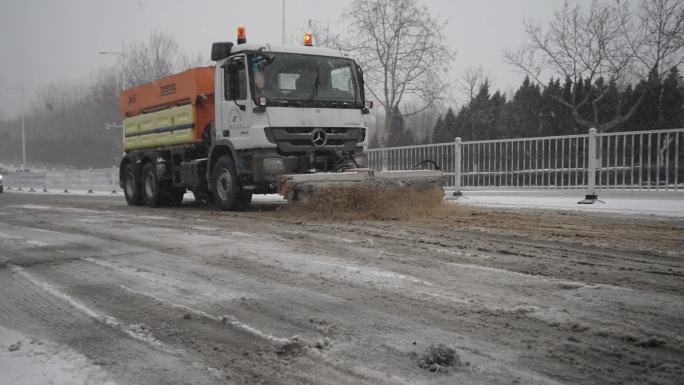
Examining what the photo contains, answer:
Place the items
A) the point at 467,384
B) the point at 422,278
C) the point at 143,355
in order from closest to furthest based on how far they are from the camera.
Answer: the point at 467,384 < the point at 143,355 < the point at 422,278

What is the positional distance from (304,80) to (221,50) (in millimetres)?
1694

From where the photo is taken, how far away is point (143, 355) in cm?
294

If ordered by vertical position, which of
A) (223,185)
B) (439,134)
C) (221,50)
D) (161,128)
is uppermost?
(221,50)

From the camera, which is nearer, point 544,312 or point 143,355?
point 143,355

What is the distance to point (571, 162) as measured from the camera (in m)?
12.5

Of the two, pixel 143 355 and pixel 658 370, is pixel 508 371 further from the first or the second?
pixel 143 355

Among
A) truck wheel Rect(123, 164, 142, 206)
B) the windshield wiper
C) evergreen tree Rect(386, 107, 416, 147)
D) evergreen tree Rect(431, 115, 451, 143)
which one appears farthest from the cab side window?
evergreen tree Rect(386, 107, 416, 147)

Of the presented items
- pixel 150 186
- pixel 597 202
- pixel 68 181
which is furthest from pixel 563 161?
pixel 68 181

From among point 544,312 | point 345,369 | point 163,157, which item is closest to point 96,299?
point 345,369

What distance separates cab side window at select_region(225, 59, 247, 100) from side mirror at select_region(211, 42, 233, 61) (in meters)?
0.28

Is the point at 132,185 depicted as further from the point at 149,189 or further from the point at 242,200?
the point at 242,200

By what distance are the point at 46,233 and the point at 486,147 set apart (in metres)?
10.3

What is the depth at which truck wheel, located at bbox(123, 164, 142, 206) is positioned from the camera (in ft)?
46.5

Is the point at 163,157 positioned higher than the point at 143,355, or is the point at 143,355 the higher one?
the point at 163,157
